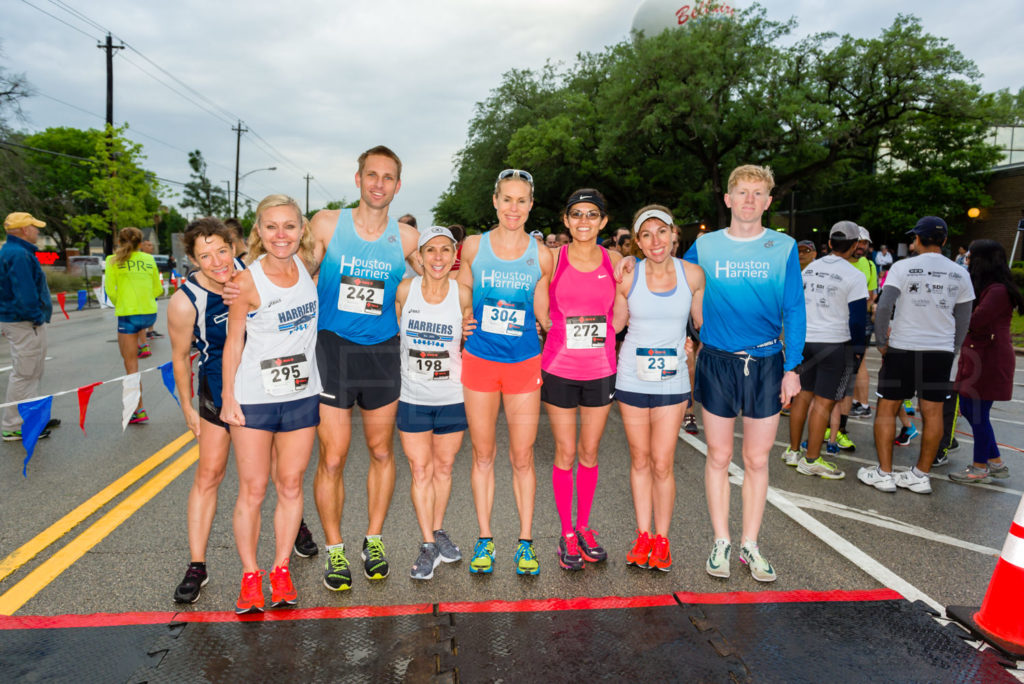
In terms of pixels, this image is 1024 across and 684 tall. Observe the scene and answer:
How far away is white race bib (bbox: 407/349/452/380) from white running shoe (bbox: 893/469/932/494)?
3.96m

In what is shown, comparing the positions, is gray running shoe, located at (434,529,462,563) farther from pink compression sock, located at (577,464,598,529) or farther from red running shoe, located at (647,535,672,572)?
red running shoe, located at (647,535,672,572)

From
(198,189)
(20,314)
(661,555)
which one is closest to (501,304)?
(661,555)

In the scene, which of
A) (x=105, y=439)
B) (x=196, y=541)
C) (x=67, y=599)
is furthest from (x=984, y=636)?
(x=105, y=439)

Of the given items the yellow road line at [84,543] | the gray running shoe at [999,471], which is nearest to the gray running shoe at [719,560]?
the gray running shoe at [999,471]

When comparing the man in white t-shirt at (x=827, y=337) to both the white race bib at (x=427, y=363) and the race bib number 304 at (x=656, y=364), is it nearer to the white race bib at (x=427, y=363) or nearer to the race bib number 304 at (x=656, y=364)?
the race bib number 304 at (x=656, y=364)

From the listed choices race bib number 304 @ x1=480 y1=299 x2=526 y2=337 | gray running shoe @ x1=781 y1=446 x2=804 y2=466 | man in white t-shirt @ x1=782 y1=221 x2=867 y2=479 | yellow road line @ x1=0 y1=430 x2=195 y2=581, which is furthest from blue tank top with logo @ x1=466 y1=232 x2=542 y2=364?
gray running shoe @ x1=781 y1=446 x2=804 y2=466

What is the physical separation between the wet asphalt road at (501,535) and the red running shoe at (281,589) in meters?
0.08

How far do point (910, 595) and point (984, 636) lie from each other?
45 centimetres

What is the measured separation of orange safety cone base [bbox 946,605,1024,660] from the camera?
259 cm

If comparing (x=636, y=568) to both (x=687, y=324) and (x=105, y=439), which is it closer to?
(x=687, y=324)

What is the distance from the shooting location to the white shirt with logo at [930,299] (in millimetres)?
4797

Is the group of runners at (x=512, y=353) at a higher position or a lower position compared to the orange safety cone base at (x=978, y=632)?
higher

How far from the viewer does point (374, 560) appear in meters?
3.33

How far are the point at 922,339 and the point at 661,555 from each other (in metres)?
3.11
